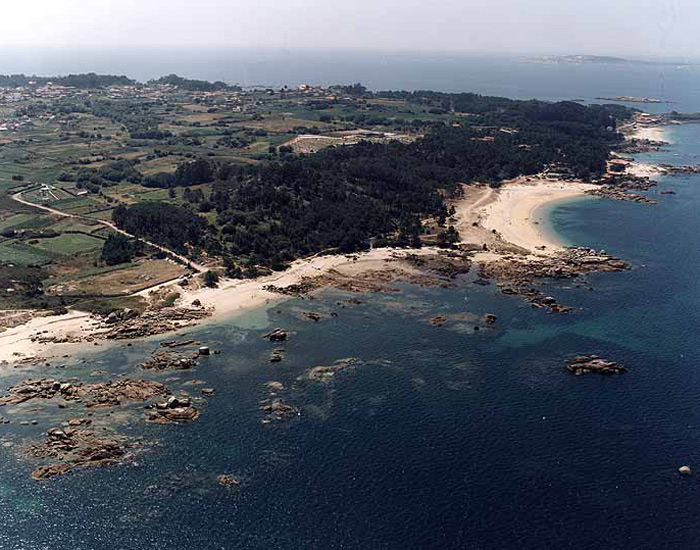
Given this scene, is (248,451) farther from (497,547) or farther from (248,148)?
(248,148)

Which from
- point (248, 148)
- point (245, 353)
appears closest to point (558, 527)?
point (245, 353)

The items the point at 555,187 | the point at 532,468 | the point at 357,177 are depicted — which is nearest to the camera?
the point at 532,468

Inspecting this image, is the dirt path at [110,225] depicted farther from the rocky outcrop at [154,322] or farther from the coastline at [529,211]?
the coastline at [529,211]

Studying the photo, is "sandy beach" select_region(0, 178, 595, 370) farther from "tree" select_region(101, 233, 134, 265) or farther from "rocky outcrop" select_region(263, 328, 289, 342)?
"tree" select_region(101, 233, 134, 265)

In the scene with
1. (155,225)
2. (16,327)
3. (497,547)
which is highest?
(155,225)

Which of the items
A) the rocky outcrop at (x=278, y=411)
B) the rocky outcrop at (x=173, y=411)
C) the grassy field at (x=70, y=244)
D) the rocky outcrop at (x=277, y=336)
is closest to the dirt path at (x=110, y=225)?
the grassy field at (x=70, y=244)
